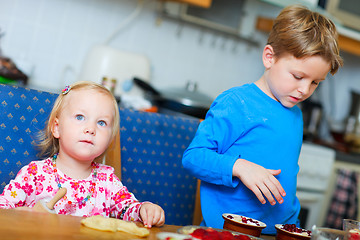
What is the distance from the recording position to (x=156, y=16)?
2779mm

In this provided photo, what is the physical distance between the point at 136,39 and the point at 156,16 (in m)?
0.20

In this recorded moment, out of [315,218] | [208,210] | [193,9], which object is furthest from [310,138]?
[208,210]

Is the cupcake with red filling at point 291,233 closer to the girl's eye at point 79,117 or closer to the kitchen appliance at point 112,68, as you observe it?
the girl's eye at point 79,117

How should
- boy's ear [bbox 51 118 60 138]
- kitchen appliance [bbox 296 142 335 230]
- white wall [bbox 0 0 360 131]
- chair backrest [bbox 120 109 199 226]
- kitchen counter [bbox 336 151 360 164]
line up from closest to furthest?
boy's ear [bbox 51 118 60 138], chair backrest [bbox 120 109 199 226], white wall [bbox 0 0 360 131], kitchen appliance [bbox 296 142 335 230], kitchen counter [bbox 336 151 360 164]

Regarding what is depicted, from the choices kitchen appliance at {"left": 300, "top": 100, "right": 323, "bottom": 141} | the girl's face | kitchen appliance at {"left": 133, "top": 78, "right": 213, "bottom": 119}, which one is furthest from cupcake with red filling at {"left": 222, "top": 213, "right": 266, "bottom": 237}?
Answer: kitchen appliance at {"left": 300, "top": 100, "right": 323, "bottom": 141}

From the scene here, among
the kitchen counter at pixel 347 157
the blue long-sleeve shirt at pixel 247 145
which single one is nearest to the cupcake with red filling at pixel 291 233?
the blue long-sleeve shirt at pixel 247 145

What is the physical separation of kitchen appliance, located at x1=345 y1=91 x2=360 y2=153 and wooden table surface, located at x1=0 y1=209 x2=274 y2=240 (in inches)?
111

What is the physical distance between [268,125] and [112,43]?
1600 millimetres

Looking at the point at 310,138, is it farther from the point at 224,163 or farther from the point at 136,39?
the point at 224,163

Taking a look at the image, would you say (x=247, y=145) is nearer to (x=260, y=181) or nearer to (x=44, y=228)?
(x=260, y=181)

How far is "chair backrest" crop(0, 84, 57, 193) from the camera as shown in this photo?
118 centimetres

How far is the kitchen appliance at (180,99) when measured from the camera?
2.28m

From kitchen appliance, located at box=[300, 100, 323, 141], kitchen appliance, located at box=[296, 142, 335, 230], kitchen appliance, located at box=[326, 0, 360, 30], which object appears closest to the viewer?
kitchen appliance, located at box=[296, 142, 335, 230]

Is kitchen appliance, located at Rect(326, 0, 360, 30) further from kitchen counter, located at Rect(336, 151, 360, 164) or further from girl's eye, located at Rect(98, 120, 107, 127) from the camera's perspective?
girl's eye, located at Rect(98, 120, 107, 127)
